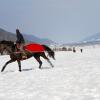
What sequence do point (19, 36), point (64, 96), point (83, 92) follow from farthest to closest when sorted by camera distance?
point (19, 36) → point (83, 92) → point (64, 96)

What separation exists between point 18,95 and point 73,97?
1879mm

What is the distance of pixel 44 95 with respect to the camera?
10.5 metres

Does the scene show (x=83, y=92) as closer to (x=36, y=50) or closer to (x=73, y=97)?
(x=73, y=97)

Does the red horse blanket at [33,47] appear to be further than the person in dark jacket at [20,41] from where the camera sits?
Yes

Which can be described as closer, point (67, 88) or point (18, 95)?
point (18, 95)

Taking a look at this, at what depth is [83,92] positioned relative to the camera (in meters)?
10.7

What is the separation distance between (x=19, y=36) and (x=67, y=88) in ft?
29.3

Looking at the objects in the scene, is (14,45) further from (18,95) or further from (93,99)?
→ (93,99)

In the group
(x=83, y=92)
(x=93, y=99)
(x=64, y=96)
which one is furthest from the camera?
(x=83, y=92)

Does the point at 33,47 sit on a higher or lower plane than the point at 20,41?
lower

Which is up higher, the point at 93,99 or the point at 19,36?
the point at 19,36

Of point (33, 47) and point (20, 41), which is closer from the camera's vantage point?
point (20, 41)

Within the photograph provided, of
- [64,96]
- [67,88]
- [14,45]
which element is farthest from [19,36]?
[64,96]

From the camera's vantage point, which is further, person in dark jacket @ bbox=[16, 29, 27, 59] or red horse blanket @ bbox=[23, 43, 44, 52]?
red horse blanket @ bbox=[23, 43, 44, 52]
